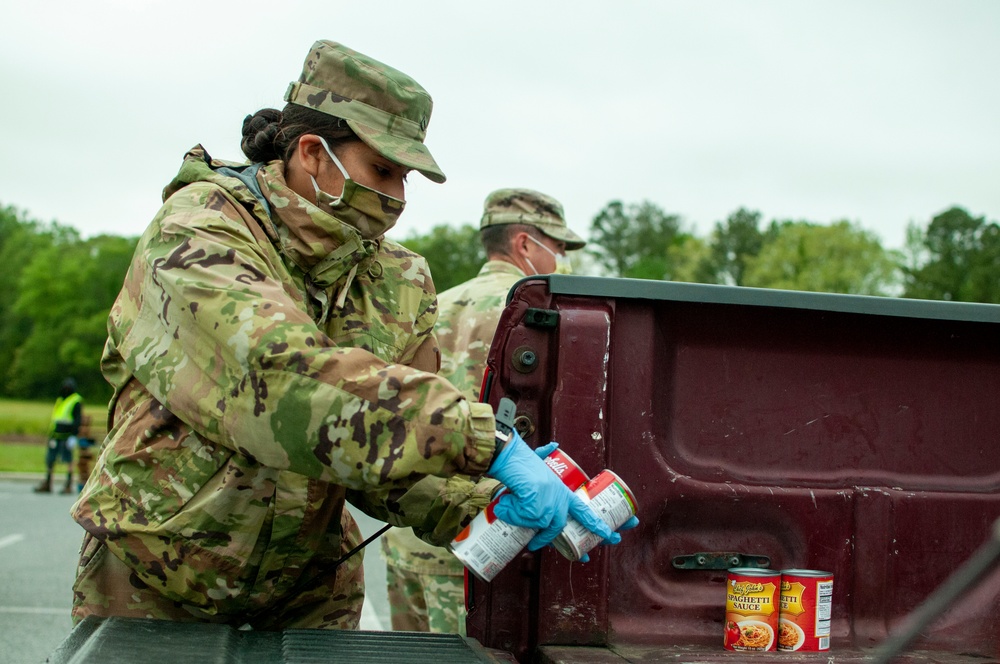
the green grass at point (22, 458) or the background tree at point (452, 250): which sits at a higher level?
the background tree at point (452, 250)

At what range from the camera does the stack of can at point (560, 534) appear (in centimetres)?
220

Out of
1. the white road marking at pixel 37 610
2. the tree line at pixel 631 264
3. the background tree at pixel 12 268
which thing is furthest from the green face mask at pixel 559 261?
the background tree at pixel 12 268

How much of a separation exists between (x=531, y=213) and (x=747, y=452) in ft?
8.46

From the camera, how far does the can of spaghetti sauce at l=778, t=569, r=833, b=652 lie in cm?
233

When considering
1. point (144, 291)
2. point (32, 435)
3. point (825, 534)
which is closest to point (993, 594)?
point (825, 534)

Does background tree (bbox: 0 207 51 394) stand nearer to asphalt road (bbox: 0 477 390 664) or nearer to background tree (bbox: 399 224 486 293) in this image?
background tree (bbox: 399 224 486 293)

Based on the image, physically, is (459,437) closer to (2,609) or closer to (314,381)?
(314,381)

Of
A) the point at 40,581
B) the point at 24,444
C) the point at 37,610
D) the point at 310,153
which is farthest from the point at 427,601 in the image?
the point at 24,444

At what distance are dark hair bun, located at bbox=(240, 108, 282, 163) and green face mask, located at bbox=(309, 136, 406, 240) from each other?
9.0 inches

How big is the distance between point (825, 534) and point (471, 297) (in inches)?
89.1

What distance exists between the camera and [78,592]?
2.51 metres

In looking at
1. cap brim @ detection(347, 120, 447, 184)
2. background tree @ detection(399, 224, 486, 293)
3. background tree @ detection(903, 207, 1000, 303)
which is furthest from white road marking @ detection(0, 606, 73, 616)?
background tree @ detection(399, 224, 486, 293)

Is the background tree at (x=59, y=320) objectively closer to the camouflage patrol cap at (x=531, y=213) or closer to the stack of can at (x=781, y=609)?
the camouflage patrol cap at (x=531, y=213)

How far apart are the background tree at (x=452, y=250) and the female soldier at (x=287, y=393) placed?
59.2 meters
